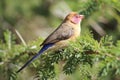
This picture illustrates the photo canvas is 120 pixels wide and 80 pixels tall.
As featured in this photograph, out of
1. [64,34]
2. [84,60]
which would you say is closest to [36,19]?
[64,34]

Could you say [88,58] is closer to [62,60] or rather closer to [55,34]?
[62,60]

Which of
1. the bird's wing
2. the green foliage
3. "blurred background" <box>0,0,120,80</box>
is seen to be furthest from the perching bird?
"blurred background" <box>0,0,120,80</box>

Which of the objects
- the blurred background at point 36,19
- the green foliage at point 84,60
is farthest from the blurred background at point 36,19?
the green foliage at point 84,60

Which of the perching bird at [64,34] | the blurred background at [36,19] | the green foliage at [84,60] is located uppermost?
the blurred background at [36,19]

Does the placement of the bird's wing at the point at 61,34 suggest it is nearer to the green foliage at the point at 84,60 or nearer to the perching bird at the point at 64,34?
the perching bird at the point at 64,34

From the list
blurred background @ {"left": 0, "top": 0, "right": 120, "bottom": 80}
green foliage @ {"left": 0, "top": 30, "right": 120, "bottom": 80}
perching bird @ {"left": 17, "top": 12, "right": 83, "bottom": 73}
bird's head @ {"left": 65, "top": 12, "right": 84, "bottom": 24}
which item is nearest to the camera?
green foliage @ {"left": 0, "top": 30, "right": 120, "bottom": 80}

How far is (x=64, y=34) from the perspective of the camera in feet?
13.5

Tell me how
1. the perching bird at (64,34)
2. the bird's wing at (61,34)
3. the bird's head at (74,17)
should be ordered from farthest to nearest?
the bird's head at (74,17) → the bird's wing at (61,34) → the perching bird at (64,34)

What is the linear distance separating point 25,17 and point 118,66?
482cm

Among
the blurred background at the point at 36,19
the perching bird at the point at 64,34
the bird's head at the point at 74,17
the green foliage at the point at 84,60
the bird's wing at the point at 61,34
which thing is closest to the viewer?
the green foliage at the point at 84,60

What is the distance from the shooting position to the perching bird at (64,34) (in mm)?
3814

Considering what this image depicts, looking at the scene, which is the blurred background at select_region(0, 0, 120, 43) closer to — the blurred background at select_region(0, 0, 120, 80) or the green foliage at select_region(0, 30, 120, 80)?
the blurred background at select_region(0, 0, 120, 80)

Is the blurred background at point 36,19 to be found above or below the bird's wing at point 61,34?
above

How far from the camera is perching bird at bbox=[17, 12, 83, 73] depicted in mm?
3814
